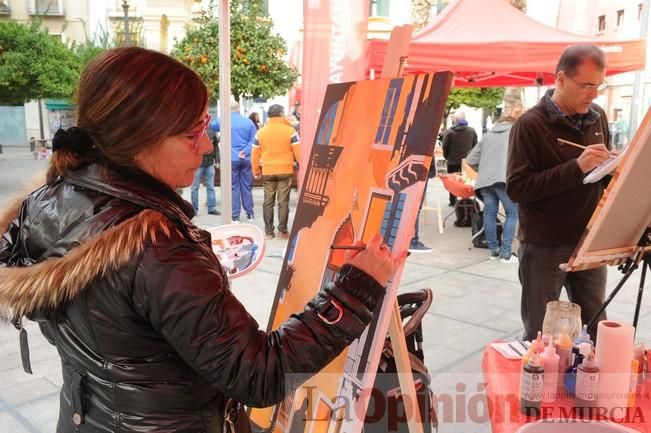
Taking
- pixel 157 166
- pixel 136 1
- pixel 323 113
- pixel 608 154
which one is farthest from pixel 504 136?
pixel 136 1

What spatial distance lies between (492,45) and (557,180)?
3.23 metres

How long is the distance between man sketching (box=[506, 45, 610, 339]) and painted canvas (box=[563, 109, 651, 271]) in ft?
1.87

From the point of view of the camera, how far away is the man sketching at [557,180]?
2488 millimetres

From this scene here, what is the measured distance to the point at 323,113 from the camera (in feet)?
6.63

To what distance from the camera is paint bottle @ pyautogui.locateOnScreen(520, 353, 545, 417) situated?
4.97 ft

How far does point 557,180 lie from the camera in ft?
8.01

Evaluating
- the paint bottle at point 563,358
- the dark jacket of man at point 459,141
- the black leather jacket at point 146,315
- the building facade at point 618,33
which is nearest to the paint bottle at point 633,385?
the paint bottle at point 563,358

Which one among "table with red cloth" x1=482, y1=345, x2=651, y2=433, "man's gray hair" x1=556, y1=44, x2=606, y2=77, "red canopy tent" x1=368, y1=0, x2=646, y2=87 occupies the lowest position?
"table with red cloth" x1=482, y1=345, x2=651, y2=433

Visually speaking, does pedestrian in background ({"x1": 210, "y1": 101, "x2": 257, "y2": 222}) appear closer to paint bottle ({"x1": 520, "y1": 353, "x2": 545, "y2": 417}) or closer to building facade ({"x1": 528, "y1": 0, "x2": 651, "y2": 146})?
paint bottle ({"x1": 520, "y1": 353, "x2": 545, "y2": 417})

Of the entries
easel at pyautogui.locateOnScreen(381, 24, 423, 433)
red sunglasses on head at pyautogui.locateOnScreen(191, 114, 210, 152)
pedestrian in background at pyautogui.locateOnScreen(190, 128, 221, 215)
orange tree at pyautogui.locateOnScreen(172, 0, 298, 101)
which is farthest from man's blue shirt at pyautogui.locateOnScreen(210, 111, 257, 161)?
red sunglasses on head at pyautogui.locateOnScreen(191, 114, 210, 152)

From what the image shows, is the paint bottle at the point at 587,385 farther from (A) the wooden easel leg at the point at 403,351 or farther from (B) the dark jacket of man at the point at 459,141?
(B) the dark jacket of man at the point at 459,141

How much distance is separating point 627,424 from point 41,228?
1.47m

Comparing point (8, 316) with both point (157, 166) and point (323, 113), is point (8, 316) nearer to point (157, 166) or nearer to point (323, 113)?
point (157, 166)

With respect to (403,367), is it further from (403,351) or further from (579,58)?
(579,58)
